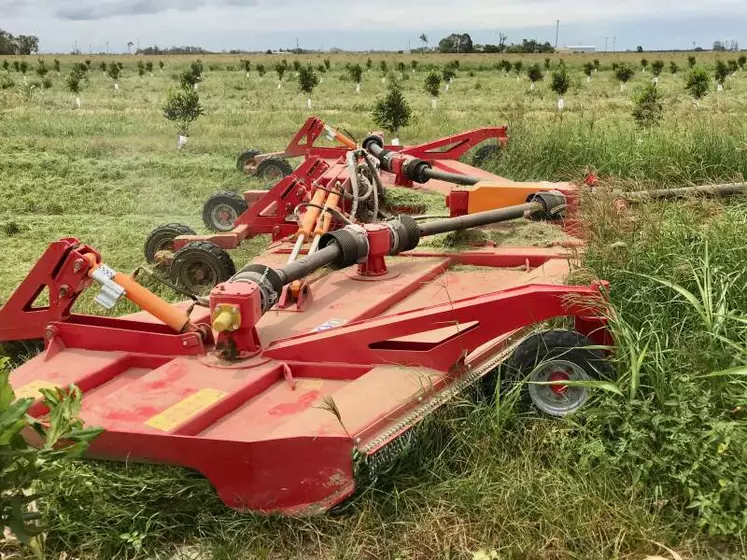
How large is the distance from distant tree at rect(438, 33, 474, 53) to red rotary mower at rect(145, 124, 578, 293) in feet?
240

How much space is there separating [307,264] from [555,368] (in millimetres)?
1278

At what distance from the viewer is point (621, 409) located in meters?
2.76

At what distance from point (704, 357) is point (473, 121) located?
13.6 meters

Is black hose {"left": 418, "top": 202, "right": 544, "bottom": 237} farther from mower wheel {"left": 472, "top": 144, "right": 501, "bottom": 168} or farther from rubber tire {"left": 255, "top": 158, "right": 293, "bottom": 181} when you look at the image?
rubber tire {"left": 255, "top": 158, "right": 293, "bottom": 181}

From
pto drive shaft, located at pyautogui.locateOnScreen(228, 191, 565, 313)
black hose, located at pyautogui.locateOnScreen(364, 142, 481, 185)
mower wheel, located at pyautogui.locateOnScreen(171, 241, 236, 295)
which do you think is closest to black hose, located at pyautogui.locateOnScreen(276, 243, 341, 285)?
pto drive shaft, located at pyautogui.locateOnScreen(228, 191, 565, 313)

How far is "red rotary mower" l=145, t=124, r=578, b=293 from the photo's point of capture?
477cm

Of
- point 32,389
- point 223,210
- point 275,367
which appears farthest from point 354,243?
point 223,210

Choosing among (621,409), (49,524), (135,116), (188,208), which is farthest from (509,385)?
(135,116)

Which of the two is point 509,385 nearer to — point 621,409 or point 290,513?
point 621,409

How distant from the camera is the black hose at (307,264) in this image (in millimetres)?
3396

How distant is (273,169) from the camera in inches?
372

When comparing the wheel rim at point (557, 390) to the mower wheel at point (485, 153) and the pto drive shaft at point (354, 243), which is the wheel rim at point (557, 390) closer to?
the pto drive shaft at point (354, 243)

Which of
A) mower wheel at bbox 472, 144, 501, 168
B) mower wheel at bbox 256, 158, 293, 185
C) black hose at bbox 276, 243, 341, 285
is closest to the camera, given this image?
black hose at bbox 276, 243, 341, 285

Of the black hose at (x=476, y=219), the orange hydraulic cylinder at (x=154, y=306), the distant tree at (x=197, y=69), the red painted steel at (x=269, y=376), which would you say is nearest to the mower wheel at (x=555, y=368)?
the red painted steel at (x=269, y=376)
